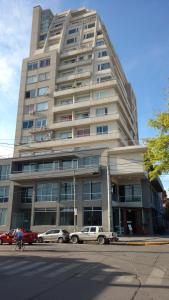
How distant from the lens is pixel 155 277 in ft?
29.8

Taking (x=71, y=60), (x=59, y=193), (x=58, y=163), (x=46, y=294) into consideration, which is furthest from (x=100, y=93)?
(x=46, y=294)

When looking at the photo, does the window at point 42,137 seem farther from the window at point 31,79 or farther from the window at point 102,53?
the window at point 102,53

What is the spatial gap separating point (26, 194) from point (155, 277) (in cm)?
3389

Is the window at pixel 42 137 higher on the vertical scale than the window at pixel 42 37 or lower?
lower

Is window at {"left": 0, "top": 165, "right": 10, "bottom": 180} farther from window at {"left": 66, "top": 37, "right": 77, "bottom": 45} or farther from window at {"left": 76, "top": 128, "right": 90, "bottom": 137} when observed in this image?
window at {"left": 66, "top": 37, "right": 77, "bottom": 45}

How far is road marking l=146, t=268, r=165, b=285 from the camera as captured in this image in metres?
8.34

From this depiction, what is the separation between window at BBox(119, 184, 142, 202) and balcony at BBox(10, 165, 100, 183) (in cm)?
635

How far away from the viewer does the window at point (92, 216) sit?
3488 centimetres

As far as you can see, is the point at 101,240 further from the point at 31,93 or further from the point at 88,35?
the point at 88,35

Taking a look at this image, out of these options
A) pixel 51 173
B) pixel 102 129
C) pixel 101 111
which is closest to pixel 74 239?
pixel 51 173

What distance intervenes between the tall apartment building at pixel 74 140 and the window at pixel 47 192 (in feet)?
0.46

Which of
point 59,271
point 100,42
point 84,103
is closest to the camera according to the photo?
point 59,271

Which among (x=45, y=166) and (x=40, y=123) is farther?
(x=40, y=123)

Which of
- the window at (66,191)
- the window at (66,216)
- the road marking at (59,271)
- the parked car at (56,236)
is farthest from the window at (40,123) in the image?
the road marking at (59,271)
